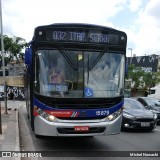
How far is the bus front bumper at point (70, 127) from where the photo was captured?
9.07 m

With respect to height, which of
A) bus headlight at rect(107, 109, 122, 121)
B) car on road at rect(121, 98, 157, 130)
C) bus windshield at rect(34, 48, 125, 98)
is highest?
bus windshield at rect(34, 48, 125, 98)

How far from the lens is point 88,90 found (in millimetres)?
9312

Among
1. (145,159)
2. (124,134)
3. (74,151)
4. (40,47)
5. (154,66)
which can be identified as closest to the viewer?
(145,159)

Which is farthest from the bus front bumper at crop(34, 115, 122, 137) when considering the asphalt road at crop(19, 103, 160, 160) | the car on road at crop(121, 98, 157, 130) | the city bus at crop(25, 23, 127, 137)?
the car on road at crop(121, 98, 157, 130)

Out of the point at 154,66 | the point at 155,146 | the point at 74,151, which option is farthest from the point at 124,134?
the point at 154,66

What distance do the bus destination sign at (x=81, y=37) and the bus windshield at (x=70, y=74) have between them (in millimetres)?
322

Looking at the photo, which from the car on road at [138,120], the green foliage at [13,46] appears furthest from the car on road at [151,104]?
the green foliage at [13,46]

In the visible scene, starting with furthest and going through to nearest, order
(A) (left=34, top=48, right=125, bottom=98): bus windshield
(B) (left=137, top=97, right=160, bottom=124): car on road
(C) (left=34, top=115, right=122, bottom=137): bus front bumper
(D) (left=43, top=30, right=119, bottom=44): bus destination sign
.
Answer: (B) (left=137, top=97, right=160, bottom=124): car on road → (D) (left=43, top=30, right=119, bottom=44): bus destination sign → (A) (left=34, top=48, right=125, bottom=98): bus windshield → (C) (left=34, top=115, right=122, bottom=137): bus front bumper

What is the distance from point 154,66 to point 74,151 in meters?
61.7

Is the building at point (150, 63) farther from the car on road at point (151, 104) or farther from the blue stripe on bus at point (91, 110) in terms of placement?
the blue stripe on bus at point (91, 110)

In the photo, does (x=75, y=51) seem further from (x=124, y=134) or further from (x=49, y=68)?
(x=124, y=134)

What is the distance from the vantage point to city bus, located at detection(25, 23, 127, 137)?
914 cm

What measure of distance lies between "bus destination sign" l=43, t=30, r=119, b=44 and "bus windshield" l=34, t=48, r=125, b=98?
32cm

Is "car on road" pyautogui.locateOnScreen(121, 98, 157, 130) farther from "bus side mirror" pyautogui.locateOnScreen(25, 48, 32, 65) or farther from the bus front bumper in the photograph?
"bus side mirror" pyautogui.locateOnScreen(25, 48, 32, 65)
